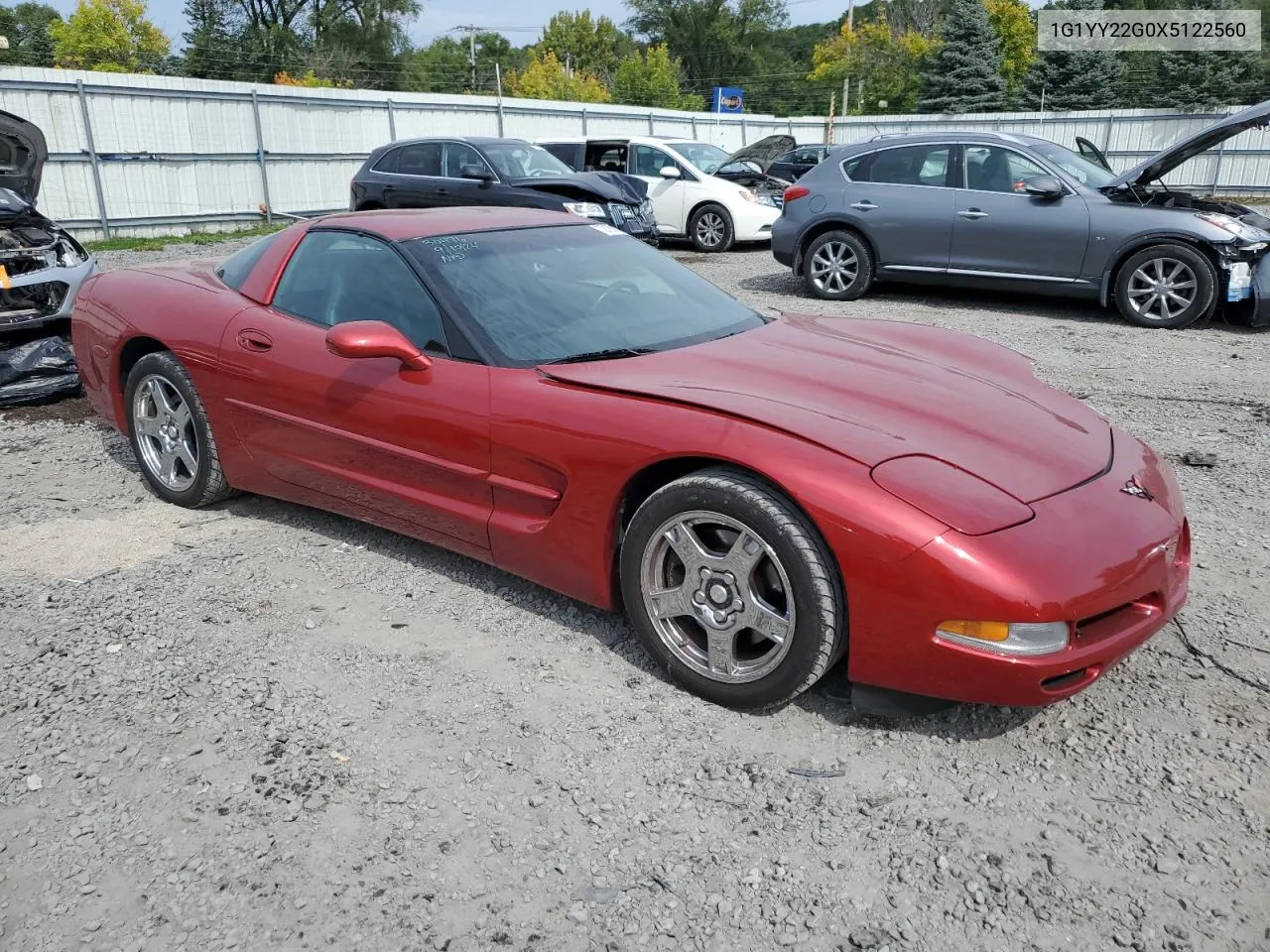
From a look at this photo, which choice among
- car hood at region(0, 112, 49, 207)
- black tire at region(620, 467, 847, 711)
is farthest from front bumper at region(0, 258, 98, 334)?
black tire at region(620, 467, 847, 711)

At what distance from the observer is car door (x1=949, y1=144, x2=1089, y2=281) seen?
8.53 m

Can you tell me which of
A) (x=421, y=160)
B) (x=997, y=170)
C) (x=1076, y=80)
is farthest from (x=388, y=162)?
(x=1076, y=80)

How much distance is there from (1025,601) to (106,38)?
7452 cm

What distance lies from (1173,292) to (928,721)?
22.7 feet

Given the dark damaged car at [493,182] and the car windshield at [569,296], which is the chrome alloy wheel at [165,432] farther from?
the dark damaged car at [493,182]

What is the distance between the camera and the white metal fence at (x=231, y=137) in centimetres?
1538

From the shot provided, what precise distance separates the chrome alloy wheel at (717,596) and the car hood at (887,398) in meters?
0.35

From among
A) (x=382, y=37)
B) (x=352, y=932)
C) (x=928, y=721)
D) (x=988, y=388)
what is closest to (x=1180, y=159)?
(x=988, y=388)

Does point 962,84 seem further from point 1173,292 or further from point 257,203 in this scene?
point 1173,292

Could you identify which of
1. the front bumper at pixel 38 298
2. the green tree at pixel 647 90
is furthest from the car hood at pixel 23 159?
the green tree at pixel 647 90

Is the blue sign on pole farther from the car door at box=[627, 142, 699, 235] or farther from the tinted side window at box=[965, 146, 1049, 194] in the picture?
the tinted side window at box=[965, 146, 1049, 194]

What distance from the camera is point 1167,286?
324 inches

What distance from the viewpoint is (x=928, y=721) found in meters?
2.80

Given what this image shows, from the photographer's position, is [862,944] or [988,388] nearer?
[862,944]
